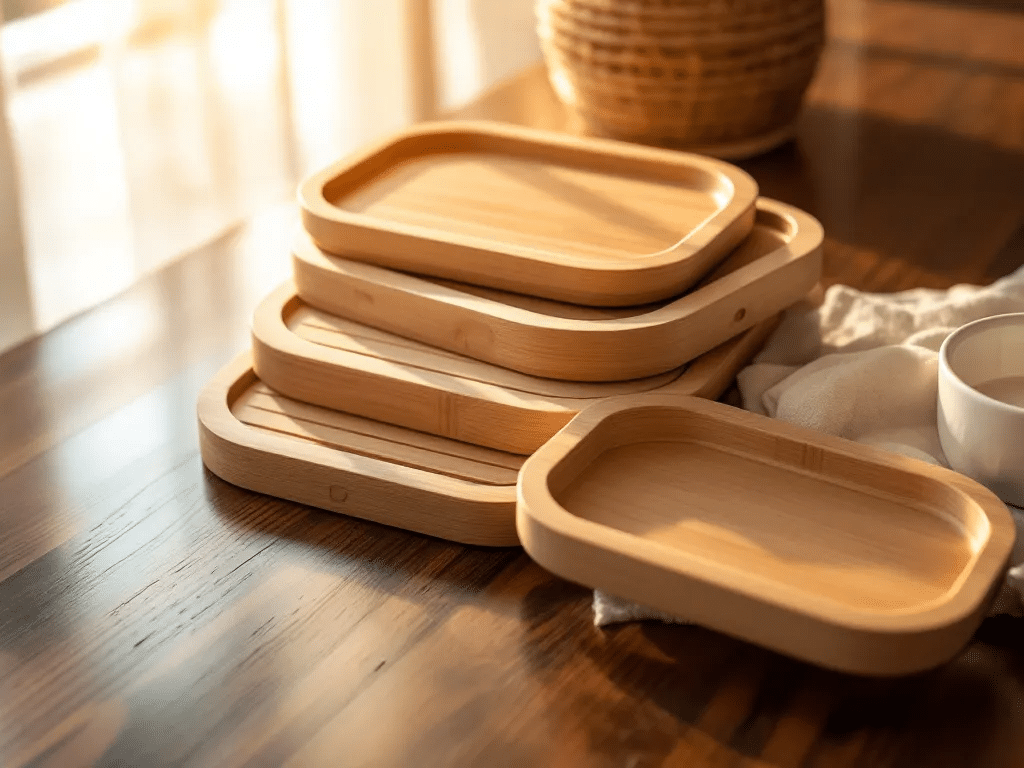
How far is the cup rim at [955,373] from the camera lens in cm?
58

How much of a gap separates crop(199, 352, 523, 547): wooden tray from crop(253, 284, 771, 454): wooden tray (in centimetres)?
1

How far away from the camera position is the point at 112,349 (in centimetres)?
80

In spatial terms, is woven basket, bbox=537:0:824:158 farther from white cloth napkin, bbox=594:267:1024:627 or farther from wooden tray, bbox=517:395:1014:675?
wooden tray, bbox=517:395:1014:675

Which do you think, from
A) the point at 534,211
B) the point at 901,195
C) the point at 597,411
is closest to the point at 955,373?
the point at 597,411

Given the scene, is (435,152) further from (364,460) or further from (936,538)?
(936,538)

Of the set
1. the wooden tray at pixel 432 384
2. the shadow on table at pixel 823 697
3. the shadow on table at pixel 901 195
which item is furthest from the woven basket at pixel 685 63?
the shadow on table at pixel 823 697

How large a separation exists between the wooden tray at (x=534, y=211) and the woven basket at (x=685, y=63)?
0.14m

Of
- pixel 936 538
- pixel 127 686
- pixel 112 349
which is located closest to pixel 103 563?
pixel 127 686

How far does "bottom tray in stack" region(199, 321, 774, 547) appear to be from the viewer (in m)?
0.62

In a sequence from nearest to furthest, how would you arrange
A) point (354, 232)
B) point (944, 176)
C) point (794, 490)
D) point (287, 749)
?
point (287, 749) → point (794, 490) → point (354, 232) → point (944, 176)

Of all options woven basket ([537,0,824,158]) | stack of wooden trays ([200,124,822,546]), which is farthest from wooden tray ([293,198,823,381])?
woven basket ([537,0,824,158])

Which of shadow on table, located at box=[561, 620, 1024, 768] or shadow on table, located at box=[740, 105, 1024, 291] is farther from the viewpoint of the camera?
shadow on table, located at box=[740, 105, 1024, 291]

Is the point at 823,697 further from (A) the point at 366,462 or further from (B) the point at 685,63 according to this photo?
(B) the point at 685,63

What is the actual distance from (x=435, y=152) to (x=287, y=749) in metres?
0.46
